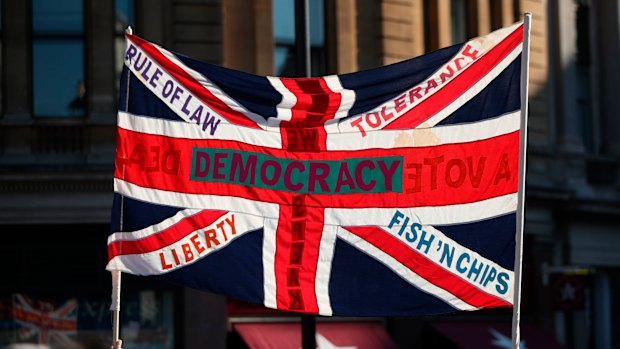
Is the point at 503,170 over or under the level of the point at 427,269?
over

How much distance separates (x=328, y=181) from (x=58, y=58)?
1208 centimetres

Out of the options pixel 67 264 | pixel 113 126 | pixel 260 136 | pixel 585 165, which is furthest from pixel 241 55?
pixel 260 136

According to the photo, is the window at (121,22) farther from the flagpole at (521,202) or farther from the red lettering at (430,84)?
the flagpole at (521,202)

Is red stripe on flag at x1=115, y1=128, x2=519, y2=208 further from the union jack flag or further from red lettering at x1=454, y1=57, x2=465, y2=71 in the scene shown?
the union jack flag

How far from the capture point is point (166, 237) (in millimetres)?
10547

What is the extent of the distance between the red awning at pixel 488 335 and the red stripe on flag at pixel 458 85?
13.5 metres

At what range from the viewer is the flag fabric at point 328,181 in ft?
34.1

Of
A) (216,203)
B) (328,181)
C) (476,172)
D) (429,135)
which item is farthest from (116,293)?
(476,172)

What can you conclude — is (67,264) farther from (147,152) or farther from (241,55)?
(147,152)

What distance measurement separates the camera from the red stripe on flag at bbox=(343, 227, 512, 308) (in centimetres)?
1021

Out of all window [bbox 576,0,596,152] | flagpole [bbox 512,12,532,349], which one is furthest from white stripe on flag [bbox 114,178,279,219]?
window [bbox 576,0,596,152]

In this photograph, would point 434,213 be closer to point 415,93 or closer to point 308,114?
point 415,93

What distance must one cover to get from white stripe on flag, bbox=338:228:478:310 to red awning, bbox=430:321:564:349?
44.1ft

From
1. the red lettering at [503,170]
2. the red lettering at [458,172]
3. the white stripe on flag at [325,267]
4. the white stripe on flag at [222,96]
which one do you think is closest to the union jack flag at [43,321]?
the white stripe on flag at [222,96]
